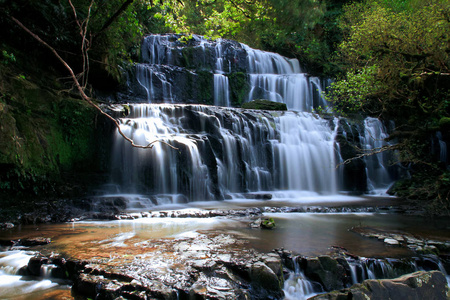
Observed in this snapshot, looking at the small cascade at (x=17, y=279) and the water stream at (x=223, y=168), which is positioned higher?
the water stream at (x=223, y=168)

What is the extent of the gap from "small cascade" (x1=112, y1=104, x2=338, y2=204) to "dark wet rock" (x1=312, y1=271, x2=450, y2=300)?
6.90 metres

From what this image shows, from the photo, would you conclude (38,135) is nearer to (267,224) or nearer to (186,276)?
(267,224)

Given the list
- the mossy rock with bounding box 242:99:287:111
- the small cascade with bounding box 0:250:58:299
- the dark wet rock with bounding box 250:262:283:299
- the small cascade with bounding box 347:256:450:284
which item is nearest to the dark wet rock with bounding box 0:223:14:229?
the small cascade with bounding box 0:250:58:299

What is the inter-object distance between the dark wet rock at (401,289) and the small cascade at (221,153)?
22.6ft

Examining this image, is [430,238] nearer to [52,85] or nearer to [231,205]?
[231,205]

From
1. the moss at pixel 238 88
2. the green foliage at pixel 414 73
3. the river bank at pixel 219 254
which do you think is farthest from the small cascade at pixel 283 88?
the river bank at pixel 219 254

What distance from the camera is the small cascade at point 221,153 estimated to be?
10.1 m

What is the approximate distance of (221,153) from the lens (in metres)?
11.4

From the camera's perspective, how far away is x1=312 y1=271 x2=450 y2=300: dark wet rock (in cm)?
327

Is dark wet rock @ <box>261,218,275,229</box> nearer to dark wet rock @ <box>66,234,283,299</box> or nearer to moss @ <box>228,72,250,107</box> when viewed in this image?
dark wet rock @ <box>66,234,283,299</box>

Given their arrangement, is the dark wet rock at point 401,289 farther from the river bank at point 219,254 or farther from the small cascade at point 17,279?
the small cascade at point 17,279

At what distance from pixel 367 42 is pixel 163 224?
32.0 feet

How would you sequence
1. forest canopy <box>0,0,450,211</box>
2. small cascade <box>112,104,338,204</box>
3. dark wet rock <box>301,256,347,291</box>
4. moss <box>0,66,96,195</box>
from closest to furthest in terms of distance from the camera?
dark wet rock <box>301,256,347,291</box>, moss <box>0,66,96,195</box>, forest canopy <box>0,0,450,211</box>, small cascade <box>112,104,338,204</box>

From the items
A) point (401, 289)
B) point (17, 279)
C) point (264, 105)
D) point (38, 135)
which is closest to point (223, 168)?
point (264, 105)
